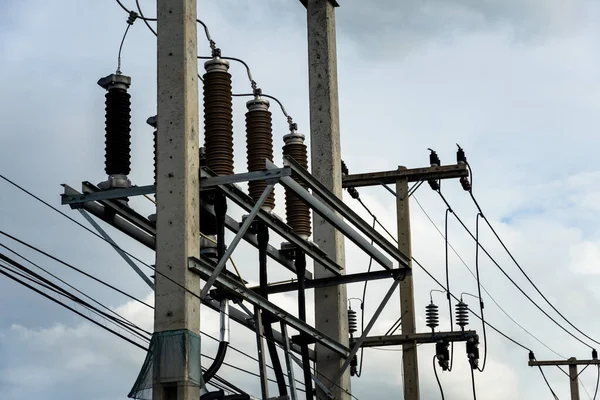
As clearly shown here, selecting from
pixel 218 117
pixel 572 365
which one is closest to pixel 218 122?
pixel 218 117

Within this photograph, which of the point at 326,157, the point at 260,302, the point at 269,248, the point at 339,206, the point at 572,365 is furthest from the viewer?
the point at 572,365

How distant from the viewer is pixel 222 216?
37.8ft

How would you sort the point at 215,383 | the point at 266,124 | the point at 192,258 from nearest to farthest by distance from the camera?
the point at 192,258 → the point at 215,383 → the point at 266,124

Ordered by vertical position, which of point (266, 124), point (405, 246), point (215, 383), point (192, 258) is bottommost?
point (215, 383)

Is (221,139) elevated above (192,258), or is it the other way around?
(221,139)

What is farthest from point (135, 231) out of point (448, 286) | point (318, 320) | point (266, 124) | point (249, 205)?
point (448, 286)

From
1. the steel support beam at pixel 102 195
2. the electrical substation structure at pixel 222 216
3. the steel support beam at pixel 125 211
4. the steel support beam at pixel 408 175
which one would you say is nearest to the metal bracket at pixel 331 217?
the electrical substation structure at pixel 222 216

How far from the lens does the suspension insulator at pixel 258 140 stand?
40.8ft

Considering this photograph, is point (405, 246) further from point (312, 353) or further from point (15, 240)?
point (15, 240)

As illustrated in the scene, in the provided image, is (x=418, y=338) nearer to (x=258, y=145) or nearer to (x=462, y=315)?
(x=462, y=315)

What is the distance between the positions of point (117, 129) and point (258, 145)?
1.72 m

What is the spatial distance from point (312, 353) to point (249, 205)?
2.91 meters

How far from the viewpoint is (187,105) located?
10648 mm

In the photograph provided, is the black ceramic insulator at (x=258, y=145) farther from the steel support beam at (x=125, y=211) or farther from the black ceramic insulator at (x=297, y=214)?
the steel support beam at (x=125, y=211)
